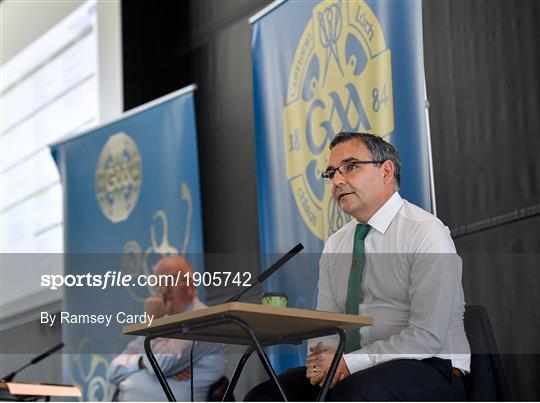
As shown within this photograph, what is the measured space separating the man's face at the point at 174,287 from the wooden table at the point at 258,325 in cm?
171

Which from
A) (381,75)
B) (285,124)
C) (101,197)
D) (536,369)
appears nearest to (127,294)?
(101,197)

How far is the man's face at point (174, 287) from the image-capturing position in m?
4.49

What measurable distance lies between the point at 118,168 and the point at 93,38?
1207 mm

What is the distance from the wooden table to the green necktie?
178 millimetres

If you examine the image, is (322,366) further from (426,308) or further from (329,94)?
(329,94)

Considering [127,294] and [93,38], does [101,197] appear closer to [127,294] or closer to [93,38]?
[127,294]

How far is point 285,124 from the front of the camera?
4332mm

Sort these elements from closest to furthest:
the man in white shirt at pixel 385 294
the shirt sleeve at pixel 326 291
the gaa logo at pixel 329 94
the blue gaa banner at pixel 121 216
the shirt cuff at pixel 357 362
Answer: the man in white shirt at pixel 385 294
the shirt cuff at pixel 357 362
the shirt sleeve at pixel 326 291
the gaa logo at pixel 329 94
the blue gaa banner at pixel 121 216

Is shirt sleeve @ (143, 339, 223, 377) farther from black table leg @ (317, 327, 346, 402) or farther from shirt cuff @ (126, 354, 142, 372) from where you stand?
black table leg @ (317, 327, 346, 402)

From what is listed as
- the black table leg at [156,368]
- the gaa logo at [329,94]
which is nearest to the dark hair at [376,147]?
the gaa logo at [329,94]

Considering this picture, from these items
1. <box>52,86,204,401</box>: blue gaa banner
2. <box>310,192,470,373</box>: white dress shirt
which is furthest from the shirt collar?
<box>52,86,204,401</box>: blue gaa banner

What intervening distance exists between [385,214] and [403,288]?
0.26 m

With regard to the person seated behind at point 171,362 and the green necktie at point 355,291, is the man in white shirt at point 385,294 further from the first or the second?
the person seated behind at point 171,362

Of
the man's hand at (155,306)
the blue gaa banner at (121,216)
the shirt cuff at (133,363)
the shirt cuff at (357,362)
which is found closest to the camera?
the shirt cuff at (357,362)
